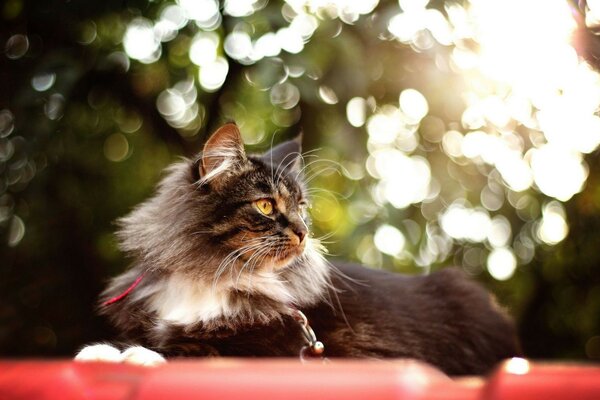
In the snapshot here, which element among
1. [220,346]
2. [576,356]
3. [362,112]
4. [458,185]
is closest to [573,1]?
[362,112]

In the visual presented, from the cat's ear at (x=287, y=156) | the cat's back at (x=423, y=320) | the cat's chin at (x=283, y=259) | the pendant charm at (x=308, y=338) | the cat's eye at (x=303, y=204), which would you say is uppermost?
the cat's ear at (x=287, y=156)

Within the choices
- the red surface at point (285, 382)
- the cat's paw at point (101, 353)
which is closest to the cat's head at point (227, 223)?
the cat's paw at point (101, 353)

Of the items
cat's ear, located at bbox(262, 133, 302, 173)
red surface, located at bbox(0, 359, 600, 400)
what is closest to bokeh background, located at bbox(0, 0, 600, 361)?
cat's ear, located at bbox(262, 133, 302, 173)

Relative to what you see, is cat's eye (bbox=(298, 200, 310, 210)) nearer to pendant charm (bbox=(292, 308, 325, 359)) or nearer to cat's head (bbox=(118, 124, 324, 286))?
cat's head (bbox=(118, 124, 324, 286))

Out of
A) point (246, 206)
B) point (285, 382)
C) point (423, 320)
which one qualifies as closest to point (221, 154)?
point (246, 206)

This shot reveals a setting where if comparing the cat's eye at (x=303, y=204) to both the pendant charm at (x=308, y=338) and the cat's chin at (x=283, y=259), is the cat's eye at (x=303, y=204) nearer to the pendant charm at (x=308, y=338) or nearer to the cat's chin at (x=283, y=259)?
the cat's chin at (x=283, y=259)

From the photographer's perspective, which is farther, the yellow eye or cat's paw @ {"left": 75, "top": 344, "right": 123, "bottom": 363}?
the yellow eye

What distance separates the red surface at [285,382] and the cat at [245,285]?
120 cm

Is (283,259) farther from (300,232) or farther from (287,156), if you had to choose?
(287,156)

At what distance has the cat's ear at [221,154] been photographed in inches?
85.3

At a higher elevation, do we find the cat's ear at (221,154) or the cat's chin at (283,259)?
the cat's ear at (221,154)

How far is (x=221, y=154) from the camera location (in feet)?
7.21

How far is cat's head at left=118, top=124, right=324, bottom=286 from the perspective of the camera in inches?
83.6

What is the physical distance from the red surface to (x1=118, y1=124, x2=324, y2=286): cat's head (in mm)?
1414
